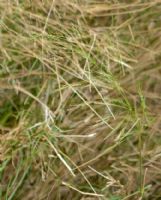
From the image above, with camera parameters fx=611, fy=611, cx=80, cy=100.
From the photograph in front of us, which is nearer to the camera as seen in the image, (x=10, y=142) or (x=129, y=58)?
(x=10, y=142)

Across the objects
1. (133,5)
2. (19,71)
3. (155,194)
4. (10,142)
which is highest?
(133,5)

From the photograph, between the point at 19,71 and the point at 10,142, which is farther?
the point at 19,71

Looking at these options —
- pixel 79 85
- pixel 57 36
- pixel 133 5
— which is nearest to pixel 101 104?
pixel 79 85

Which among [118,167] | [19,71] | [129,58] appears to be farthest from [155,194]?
[19,71]

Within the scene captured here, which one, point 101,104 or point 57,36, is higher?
point 57,36

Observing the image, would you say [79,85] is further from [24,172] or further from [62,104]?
[24,172]

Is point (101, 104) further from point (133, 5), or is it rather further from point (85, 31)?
point (133, 5)
